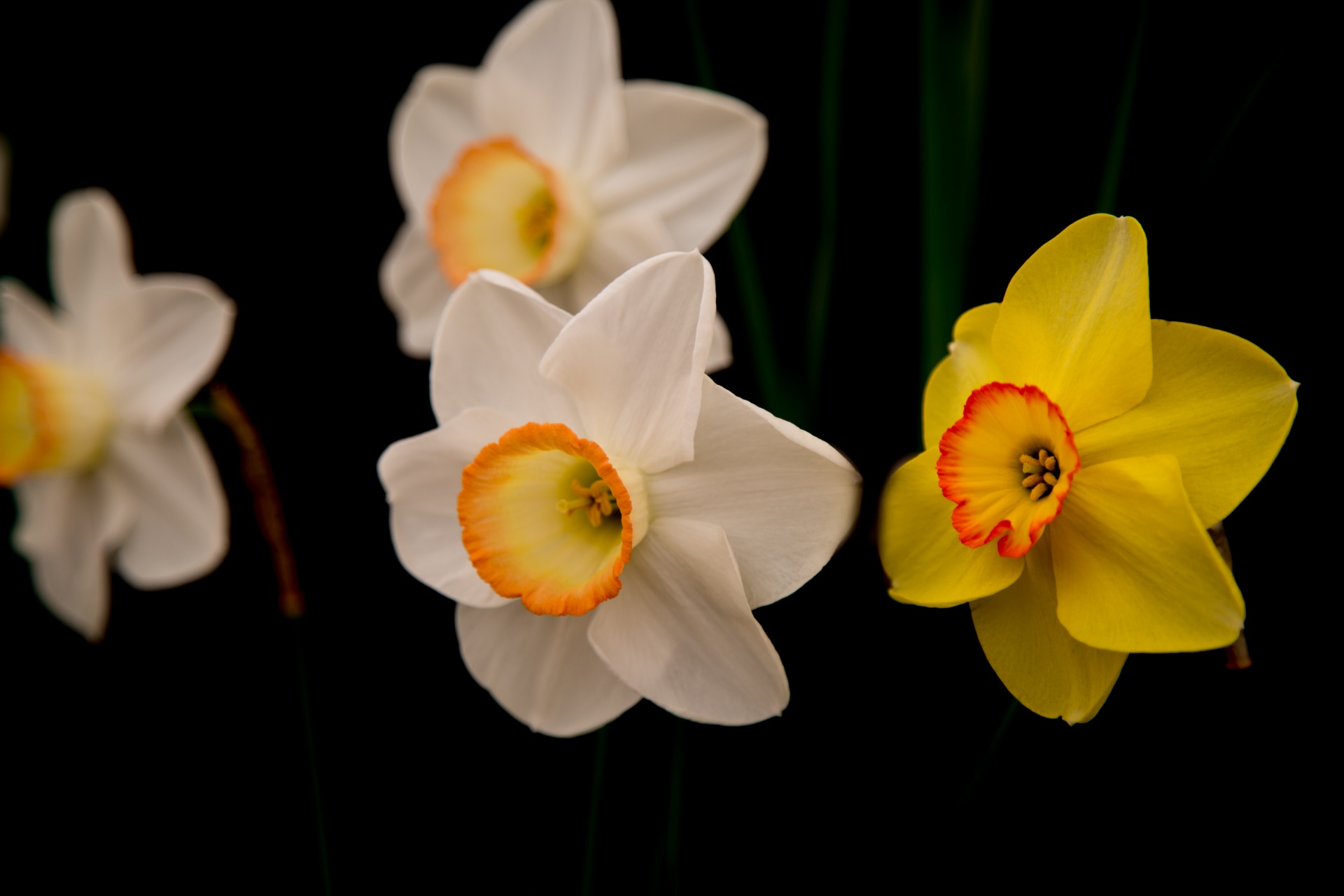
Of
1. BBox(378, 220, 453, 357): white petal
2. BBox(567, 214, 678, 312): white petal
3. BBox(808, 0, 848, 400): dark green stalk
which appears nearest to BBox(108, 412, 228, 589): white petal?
BBox(378, 220, 453, 357): white petal

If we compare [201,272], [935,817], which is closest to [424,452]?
[935,817]

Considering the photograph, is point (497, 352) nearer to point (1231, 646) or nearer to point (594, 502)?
point (594, 502)

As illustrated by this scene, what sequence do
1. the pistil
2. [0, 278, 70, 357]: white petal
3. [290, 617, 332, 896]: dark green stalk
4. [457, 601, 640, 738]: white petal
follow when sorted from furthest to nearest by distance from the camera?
[0, 278, 70, 357]: white petal < [290, 617, 332, 896]: dark green stalk < [457, 601, 640, 738]: white petal < the pistil

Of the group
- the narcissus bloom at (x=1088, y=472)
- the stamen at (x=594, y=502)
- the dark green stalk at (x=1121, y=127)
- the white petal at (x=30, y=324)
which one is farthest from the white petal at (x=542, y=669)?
the white petal at (x=30, y=324)

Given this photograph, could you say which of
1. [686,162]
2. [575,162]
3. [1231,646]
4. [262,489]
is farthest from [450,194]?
[1231,646]

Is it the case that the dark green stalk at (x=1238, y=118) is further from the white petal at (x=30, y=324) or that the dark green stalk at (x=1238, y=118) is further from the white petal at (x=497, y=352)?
the white petal at (x=30, y=324)

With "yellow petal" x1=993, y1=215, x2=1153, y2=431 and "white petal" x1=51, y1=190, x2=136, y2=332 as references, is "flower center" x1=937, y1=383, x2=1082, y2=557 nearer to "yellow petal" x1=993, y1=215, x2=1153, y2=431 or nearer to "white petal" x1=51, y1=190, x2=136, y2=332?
"yellow petal" x1=993, y1=215, x2=1153, y2=431
